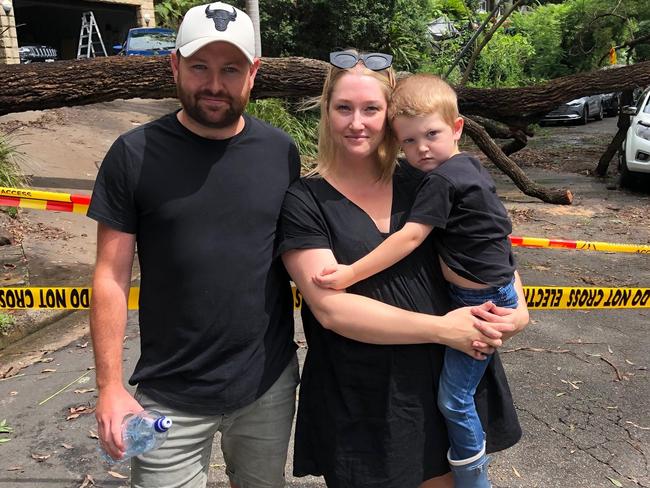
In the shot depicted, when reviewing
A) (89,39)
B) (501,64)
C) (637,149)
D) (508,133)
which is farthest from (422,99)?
(89,39)

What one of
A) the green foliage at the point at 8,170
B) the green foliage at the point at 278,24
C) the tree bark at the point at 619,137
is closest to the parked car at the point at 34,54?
the green foliage at the point at 278,24

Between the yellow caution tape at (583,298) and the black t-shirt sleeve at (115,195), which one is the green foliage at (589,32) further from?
the black t-shirt sleeve at (115,195)

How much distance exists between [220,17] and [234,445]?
140cm

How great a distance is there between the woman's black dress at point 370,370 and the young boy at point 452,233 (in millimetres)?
66

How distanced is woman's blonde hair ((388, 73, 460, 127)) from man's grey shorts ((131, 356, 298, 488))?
0.96 m

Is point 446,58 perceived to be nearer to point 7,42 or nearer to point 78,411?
point 7,42

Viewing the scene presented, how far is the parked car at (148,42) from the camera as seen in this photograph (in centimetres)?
1608

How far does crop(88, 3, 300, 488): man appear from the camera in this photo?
182 cm

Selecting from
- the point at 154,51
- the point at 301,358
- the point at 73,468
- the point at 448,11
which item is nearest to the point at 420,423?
the point at 73,468

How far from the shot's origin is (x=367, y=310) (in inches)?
69.1

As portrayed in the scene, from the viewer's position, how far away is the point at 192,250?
72.2 inches

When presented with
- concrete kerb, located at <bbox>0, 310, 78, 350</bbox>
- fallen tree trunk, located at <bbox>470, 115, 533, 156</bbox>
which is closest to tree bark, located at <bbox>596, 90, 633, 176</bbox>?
fallen tree trunk, located at <bbox>470, 115, 533, 156</bbox>

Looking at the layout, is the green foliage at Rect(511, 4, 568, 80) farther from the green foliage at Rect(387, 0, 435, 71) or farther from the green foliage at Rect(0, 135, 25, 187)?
the green foliage at Rect(0, 135, 25, 187)

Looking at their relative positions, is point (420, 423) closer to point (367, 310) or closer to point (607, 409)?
point (367, 310)
